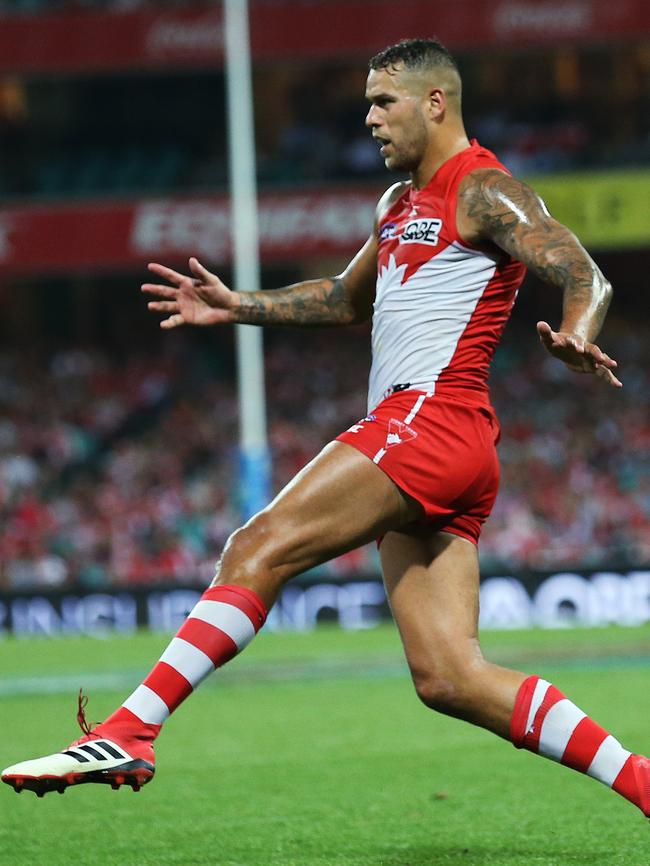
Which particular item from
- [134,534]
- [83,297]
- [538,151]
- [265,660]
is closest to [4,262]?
[83,297]

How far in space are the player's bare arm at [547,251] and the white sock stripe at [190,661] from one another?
4.32 feet

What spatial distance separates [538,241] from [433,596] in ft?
3.73

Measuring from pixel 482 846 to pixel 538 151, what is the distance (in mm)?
19255

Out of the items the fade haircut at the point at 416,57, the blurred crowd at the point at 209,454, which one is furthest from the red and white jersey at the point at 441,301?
the blurred crowd at the point at 209,454

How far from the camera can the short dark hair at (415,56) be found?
4.98 meters

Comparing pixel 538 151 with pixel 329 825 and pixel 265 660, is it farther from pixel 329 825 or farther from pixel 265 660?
pixel 329 825

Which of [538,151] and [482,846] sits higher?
[538,151]

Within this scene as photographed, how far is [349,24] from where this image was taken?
23.2 meters

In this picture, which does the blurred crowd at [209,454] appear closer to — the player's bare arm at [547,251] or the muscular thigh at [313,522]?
the player's bare arm at [547,251]

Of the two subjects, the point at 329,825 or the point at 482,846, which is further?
the point at 329,825

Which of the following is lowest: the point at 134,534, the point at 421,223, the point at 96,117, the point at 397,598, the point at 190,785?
the point at 134,534

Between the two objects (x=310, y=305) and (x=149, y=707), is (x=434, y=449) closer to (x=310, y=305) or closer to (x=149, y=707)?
(x=310, y=305)

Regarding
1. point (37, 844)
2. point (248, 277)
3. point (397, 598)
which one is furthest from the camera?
point (248, 277)

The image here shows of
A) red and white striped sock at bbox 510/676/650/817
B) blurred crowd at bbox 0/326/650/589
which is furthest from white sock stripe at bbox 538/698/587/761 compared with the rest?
blurred crowd at bbox 0/326/650/589
